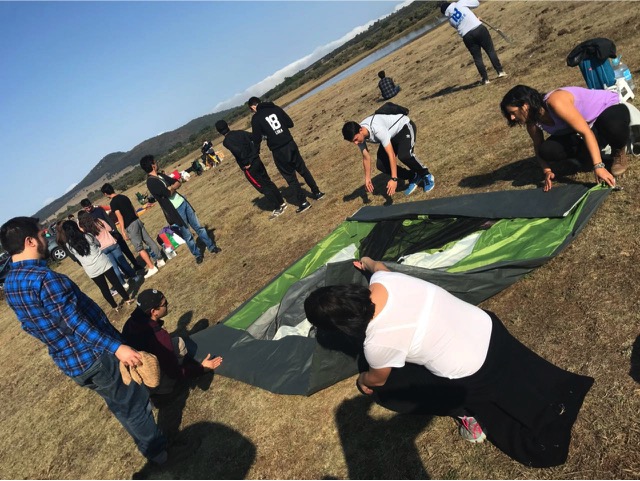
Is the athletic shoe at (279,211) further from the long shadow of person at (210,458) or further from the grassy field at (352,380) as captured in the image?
the long shadow of person at (210,458)

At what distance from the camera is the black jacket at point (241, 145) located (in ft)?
25.8

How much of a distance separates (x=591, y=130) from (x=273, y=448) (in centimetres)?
470

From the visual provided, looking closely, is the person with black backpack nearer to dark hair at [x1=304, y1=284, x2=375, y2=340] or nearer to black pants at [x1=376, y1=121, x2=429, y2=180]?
black pants at [x1=376, y1=121, x2=429, y2=180]

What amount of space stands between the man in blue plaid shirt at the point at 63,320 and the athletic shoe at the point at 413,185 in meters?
5.04

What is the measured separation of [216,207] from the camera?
13211 millimetres

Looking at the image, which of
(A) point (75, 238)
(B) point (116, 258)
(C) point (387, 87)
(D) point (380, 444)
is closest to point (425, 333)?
(D) point (380, 444)

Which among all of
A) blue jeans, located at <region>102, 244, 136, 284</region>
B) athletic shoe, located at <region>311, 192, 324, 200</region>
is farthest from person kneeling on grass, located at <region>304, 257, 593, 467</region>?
blue jeans, located at <region>102, 244, 136, 284</region>

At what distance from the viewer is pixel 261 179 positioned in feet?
27.7

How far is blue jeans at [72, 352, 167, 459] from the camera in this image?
329cm

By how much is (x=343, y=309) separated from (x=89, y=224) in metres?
6.64

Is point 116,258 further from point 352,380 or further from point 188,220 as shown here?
point 352,380

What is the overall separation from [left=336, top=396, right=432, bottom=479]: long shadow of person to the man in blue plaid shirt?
1854mm

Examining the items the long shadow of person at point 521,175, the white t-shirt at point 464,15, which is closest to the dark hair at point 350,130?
the long shadow of person at point 521,175

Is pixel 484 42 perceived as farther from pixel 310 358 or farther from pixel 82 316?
pixel 82 316
